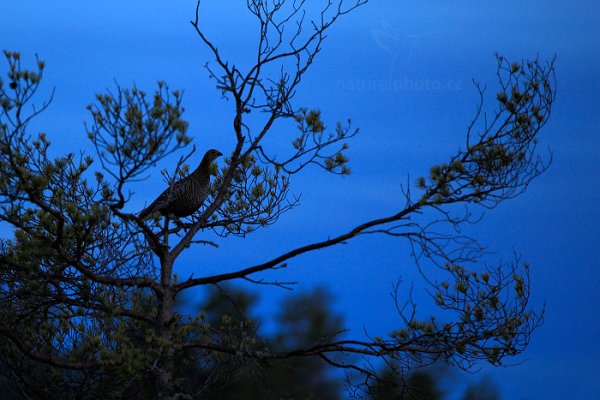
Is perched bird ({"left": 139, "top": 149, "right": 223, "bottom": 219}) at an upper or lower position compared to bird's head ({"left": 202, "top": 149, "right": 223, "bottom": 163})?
lower

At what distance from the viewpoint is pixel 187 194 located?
1038 centimetres

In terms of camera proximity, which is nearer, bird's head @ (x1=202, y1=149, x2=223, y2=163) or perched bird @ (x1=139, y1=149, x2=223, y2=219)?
perched bird @ (x1=139, y1=149, x2=223, y2=219)

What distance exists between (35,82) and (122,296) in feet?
10.3

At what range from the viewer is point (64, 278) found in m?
9.03

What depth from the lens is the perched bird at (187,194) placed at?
1030 centimetres

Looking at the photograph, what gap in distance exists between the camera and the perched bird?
10.3 meters

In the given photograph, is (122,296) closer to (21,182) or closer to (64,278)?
(64,278)

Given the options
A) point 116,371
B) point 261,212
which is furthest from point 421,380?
point 116,371

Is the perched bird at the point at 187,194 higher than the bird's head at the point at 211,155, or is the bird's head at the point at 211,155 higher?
the bird's head at the point at 211,155

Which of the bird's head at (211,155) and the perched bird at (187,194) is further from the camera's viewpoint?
the bird's head at (211,155)

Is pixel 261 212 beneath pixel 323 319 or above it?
beneath

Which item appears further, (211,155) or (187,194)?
(211,155)

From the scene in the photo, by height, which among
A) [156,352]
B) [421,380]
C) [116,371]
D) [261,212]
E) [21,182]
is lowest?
[116,371]

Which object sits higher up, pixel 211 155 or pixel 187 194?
pixel 211 155
